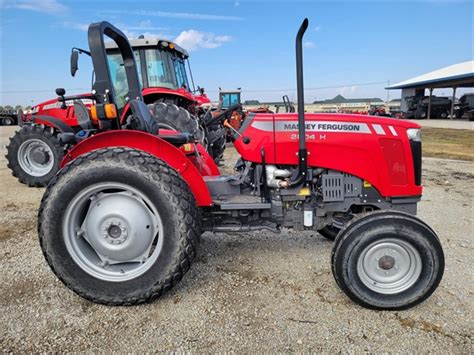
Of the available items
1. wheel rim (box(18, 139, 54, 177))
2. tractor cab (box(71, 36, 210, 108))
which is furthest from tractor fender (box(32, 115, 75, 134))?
tractor cab (box(71, 36, 210, 108))

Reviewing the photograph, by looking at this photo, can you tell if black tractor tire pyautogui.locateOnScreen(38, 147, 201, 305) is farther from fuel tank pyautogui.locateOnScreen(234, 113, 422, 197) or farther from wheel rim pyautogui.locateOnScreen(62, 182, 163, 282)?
fuel tank pyautogui.locateOnScreen(234, 113, 422, 197)

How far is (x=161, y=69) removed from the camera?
22.4ft

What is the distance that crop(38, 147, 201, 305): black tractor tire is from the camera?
2.24 metres

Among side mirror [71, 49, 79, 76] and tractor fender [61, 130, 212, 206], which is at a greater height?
side mirror [71, 49, 79, 76]

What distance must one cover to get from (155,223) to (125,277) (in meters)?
0.42

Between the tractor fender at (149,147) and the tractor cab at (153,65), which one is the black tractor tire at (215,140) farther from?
the tractor fender at (149,147)

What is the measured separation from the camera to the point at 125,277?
2.33 m

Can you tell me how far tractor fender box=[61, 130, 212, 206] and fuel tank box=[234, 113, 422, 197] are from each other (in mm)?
599

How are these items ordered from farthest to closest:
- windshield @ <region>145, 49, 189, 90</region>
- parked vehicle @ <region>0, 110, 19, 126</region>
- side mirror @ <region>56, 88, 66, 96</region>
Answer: parked vehicle @ <region>0, 110, 19, 126</region> → windshield @ <region>145, 49, 189, 90</region> → side mirror @ <region>56, 88, 66, 96</region>

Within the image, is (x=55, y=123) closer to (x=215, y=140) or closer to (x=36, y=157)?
(x=36, y=157)

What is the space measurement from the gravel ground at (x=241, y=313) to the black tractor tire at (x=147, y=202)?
0.64 feet

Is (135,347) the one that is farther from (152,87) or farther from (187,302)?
(152,87)

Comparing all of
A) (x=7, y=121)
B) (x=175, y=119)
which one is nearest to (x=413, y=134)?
(x=175, y=119)

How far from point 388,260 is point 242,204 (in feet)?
3.61
